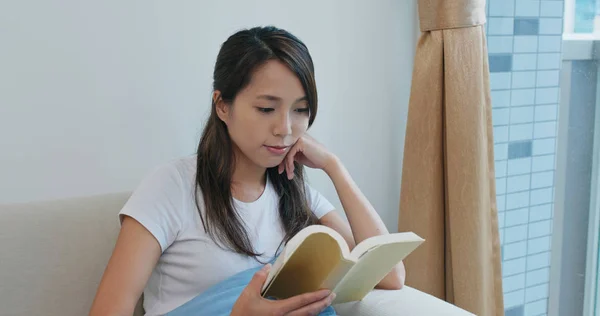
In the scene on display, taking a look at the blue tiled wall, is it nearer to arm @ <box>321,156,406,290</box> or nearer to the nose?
arm @ <box>321,156,406,290</box>

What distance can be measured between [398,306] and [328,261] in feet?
1.13

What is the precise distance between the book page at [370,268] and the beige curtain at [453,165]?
0.61 meters

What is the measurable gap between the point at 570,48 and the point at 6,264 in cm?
169

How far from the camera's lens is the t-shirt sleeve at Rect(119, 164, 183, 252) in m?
1.42

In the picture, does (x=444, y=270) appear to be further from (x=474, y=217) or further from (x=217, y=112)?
(x=217, y=112)

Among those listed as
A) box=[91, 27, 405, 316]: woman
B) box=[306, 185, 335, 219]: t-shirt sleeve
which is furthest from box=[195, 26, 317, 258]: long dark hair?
box=[306, 185, 335, 219]: t-shirt sleeve

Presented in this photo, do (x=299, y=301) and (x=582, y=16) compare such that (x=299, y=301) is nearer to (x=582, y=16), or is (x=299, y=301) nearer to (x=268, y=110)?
(x=268, y=110)

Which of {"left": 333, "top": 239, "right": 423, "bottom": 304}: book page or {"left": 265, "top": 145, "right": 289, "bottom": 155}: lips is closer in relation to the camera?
{"left": 333, "top": 239, "right": 423, "bottom": 304}: book page

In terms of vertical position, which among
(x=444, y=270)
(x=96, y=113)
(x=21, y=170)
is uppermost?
(x=96, y=113)

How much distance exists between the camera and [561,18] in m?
2.23

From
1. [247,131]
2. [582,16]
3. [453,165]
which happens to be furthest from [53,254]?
[582,16]

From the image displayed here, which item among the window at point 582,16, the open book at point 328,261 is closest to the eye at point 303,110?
the open book at point 328,261

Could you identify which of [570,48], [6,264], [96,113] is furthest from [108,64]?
[570,48]

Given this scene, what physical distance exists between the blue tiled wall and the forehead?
3.36 ft
